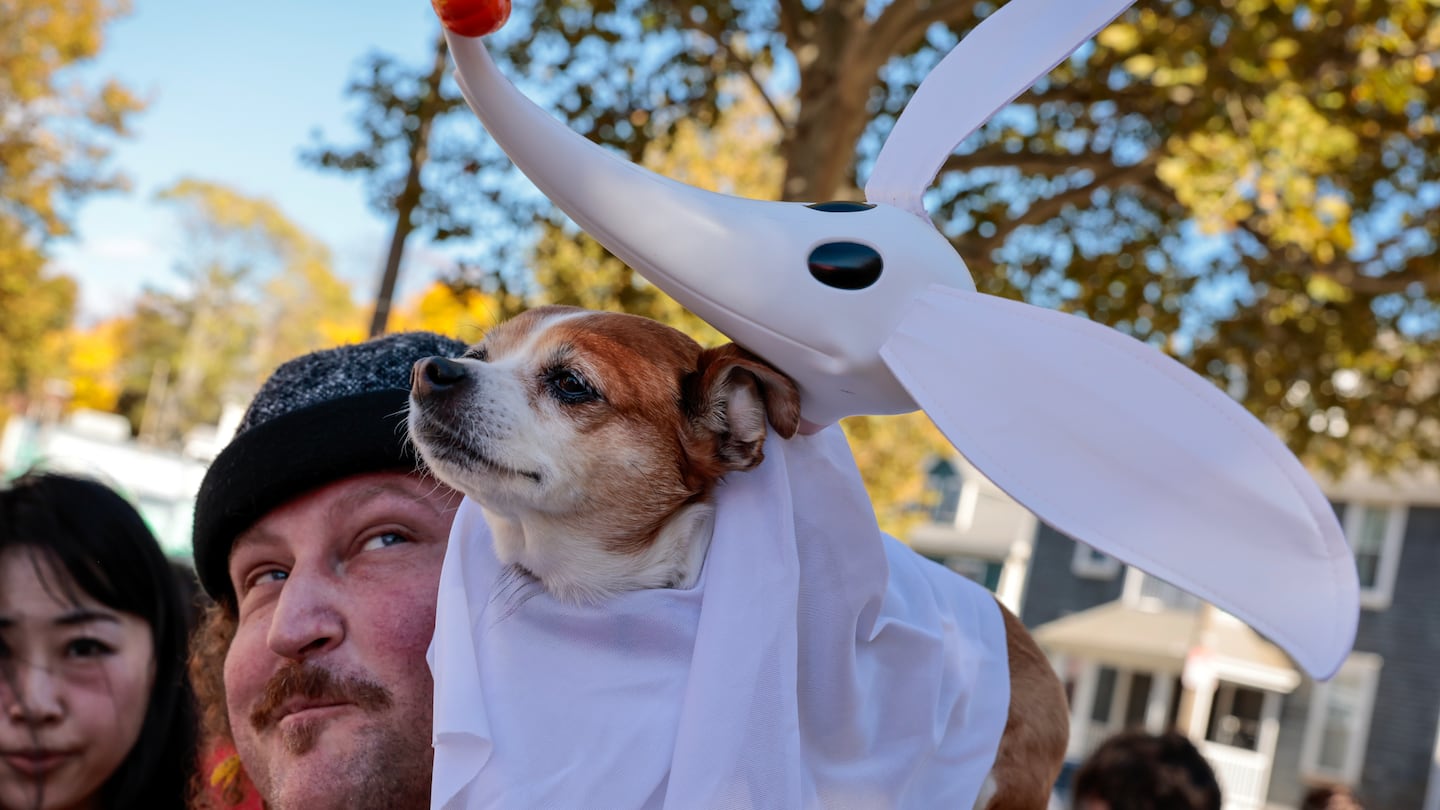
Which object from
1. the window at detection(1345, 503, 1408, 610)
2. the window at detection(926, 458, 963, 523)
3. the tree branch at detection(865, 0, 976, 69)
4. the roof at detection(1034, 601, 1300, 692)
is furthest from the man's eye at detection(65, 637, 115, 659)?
the window at detection(926, 458, 963, 523)

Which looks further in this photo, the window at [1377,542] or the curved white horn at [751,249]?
the window at [1377,542]

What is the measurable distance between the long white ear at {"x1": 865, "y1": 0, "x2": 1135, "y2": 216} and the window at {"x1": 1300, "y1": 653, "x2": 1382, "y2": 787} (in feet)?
95.8

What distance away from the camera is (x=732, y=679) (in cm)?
168

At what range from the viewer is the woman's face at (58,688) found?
3395mm

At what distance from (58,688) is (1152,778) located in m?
3.45

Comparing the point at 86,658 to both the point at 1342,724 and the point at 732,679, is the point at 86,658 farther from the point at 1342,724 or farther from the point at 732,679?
the point at 1342,724

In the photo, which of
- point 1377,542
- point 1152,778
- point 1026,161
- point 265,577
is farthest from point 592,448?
point 1377,542

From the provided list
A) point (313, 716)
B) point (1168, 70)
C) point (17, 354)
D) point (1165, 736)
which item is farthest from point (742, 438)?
point (17, 354)

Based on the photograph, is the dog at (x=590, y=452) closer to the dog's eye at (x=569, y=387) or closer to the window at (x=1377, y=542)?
the dog's eye at (x=569, y=387)

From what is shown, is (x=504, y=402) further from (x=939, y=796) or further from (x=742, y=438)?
(x=939, y=796)

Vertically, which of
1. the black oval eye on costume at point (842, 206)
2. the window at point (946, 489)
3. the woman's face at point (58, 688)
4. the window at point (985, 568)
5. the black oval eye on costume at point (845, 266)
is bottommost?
the woman's face at point (58, 688)

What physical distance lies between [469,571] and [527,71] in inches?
339

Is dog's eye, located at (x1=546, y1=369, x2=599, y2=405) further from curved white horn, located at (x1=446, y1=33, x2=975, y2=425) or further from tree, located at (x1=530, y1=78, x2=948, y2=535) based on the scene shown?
tree, located at (x1=530, y1=78, x2=948, y2=535)

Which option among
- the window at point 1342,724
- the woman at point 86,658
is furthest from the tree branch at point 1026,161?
the window at point 1342,724
